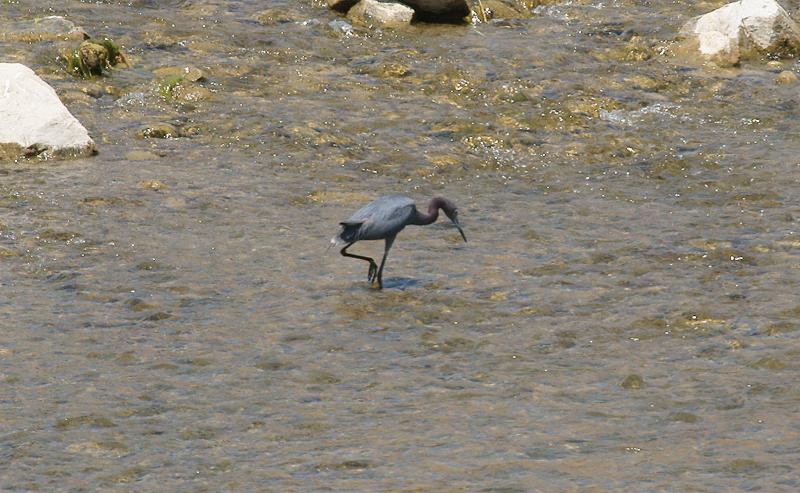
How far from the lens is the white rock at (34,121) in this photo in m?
12.5

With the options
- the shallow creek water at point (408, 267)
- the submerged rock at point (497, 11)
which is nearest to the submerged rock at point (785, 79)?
the shallow creek water at point (408, 267)

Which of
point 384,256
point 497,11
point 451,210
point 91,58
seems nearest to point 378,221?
point 384,256

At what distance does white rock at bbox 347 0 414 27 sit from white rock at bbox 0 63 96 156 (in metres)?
4.85

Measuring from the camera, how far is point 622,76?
50.0 feet

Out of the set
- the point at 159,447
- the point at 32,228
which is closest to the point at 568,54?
the point at 32,228

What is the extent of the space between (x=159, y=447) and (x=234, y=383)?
1020 millimetres

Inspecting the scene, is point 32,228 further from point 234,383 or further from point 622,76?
point 622,76

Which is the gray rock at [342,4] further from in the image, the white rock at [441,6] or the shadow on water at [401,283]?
the shadow on water at [401,283]

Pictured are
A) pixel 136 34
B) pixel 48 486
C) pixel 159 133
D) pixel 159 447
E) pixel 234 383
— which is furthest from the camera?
pixel 136 34

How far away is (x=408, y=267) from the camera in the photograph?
11.1 metres

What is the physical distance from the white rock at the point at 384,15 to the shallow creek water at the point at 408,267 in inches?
10.2

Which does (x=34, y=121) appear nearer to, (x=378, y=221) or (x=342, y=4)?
(x=378, y=221)

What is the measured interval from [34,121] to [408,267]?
3.96 metres

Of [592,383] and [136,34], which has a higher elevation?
[136,34]
